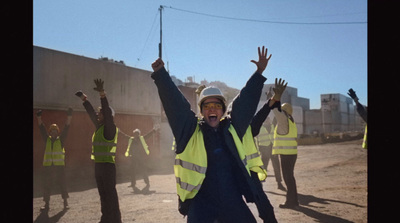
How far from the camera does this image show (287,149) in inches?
264

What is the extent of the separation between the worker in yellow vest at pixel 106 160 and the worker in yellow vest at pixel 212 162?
2.40m

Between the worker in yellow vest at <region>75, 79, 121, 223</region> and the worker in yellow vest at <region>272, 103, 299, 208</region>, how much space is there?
332cm

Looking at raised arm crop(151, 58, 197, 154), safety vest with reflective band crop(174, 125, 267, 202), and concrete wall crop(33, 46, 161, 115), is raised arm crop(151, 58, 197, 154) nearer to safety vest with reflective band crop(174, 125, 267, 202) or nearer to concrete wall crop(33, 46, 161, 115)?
safety vest with reflective band crop(174, 125, 267, 202)

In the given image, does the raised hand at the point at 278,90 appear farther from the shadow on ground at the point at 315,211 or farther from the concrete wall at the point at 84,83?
the concrete wall at the point at 84,83

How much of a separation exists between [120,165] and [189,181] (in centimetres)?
1556

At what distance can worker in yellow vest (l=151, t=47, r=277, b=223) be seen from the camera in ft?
9.13

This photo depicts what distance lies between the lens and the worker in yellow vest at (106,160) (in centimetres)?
505

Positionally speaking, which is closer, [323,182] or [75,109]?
[323,182]

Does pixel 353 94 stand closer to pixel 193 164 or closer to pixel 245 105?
pixel 245 105

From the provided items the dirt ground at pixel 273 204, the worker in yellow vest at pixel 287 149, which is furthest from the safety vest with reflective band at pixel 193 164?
the worker in yellow vest at pixel 287 149

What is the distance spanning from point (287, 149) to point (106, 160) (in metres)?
3.71
